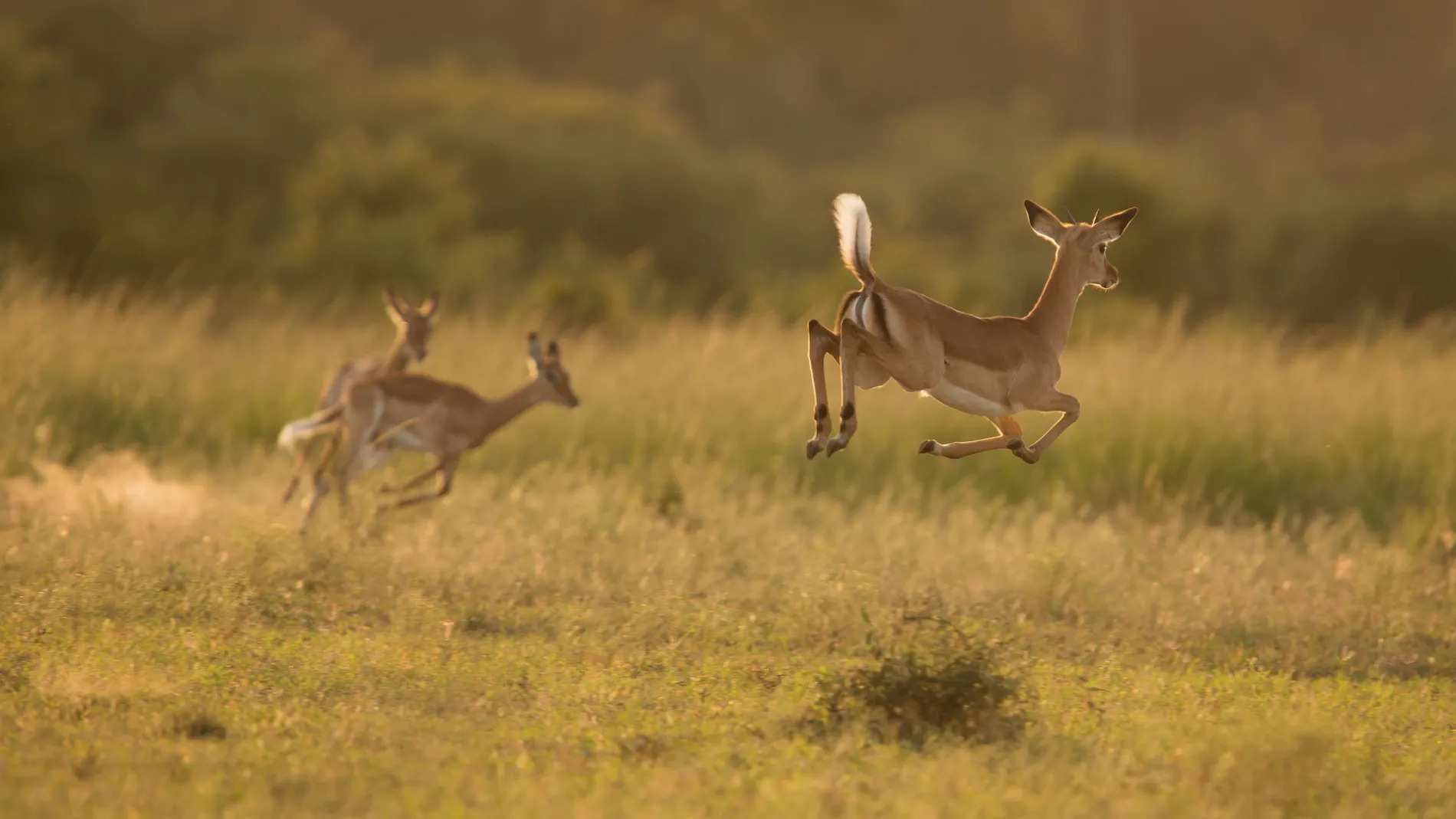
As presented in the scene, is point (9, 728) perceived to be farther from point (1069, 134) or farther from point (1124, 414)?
point (1069, 134)

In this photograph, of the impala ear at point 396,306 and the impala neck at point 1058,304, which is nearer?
the impala neck at point 1058,304

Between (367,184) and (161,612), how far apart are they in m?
19.4

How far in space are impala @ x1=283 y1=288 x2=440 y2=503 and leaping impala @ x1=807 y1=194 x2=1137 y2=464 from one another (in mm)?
5445

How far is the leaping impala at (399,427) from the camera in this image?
34.0 ft

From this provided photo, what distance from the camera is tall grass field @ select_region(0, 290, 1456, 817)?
578cm

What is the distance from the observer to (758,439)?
515 inches

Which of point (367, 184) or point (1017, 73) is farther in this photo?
point (1017, 73)

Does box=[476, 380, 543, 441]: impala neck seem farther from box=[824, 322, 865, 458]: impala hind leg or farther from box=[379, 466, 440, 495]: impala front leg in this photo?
box=[824, 322, 865, 458]: impala hind leg

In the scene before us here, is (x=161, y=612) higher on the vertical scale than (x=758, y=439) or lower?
lower

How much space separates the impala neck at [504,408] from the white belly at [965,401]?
4.53 meters

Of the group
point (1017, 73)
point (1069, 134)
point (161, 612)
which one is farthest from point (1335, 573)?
point (1017, 73)

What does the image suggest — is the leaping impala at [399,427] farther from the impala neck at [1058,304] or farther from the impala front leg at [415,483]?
the impala neck at [1058,304]

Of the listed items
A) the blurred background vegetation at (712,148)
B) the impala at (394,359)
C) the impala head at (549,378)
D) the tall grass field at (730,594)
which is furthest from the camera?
the blurred background vegetation at (712,148)

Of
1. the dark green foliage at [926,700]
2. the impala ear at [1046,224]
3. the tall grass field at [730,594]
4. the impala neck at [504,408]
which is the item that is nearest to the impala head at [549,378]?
the impala neck at [504,408]
